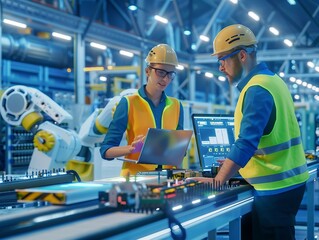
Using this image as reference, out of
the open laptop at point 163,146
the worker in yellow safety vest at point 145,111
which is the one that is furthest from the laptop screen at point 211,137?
the open laptop at point 163,146

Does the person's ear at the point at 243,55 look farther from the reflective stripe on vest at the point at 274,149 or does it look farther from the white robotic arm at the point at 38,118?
the white robotic arm at the point at 38,118

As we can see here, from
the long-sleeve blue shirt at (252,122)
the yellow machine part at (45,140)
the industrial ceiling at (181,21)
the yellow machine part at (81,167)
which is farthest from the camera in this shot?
the industrial ceiling at (181,21)

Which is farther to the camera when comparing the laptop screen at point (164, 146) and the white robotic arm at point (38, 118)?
the white robotic arm at point (38, 118)

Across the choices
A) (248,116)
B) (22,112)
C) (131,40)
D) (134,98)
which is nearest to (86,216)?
(248,116)

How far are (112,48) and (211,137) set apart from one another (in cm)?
846

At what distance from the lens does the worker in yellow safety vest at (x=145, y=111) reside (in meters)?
3.40

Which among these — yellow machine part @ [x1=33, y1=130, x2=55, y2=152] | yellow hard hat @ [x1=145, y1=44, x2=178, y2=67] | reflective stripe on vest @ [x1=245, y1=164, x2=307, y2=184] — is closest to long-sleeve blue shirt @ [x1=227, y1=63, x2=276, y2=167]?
reflective stripe on vest @ [x1=245, y1=164, x2=307, y2=184]

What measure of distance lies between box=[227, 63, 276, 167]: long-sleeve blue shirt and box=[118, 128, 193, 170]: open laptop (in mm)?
376

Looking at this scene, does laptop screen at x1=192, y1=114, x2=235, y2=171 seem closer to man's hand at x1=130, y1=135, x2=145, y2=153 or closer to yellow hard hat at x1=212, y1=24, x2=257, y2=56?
man's hand at x1=130, y1=135, x2=145, y2=153

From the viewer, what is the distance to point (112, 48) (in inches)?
466

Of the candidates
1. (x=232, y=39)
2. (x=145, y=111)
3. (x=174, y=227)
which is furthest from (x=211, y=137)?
(x=174, y=227)

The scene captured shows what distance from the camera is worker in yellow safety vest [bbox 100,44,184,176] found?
3400 mm

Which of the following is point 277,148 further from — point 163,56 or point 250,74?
point 163,56

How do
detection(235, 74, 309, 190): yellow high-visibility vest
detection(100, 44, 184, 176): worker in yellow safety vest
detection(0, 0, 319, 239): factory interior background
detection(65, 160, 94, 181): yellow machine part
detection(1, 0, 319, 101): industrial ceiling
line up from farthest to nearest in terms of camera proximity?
detection(1, 0, 319, 101): industrial ceiling, detection(0, 0, 319, 239): factory interior background, detection(65, 160, 94, 181): yellow machine part, detection(100, 44, 184, 176): worker in yellow safety vest, detection(235, 74, 309, 190): yellow high-visibility vest
